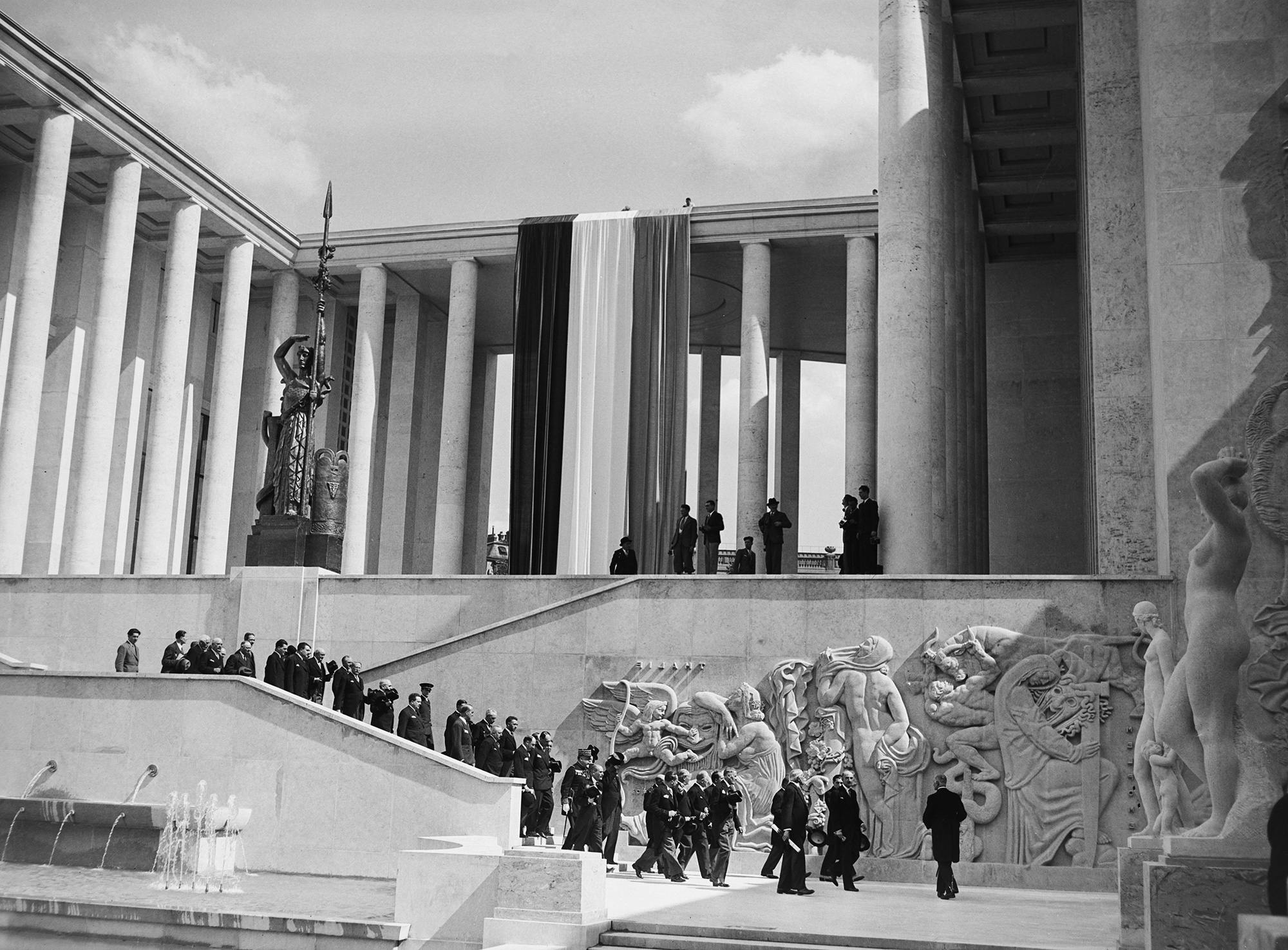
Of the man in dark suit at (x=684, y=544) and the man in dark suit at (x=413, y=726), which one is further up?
the man in dark suit at (x=684, y=544)

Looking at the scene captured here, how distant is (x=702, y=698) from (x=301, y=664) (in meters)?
5.83

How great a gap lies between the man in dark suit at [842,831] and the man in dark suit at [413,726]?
18.3 feet

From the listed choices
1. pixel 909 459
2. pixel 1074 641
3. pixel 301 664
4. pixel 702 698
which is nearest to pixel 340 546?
pixel 301 664

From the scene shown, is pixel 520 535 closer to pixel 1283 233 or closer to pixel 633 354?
pixel 633 354

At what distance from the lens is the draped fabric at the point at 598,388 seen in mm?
32250

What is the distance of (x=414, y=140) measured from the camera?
37.1m

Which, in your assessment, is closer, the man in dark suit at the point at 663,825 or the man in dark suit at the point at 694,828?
the man in dark suit at the point at 663,825

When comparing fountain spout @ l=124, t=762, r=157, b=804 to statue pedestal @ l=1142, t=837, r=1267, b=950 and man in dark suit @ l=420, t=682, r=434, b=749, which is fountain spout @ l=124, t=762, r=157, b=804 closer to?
man in dark suit @ l=420, t=682, r=434, b=749

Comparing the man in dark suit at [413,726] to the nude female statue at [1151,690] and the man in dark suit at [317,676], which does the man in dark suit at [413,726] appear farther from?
the nude female statue at [1151,690]

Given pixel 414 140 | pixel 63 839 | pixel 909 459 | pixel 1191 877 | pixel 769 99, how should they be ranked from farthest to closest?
pixel 769 99
pixel 414 140
pixel 909 459
pixel 63 839
pixel 1191 877

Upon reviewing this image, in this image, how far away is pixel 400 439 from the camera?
37.8 m

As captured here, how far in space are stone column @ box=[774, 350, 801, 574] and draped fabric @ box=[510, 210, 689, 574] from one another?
8553mm

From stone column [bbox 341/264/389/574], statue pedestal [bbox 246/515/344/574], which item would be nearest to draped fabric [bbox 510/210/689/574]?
stone column [bbox 341/264/389/574]

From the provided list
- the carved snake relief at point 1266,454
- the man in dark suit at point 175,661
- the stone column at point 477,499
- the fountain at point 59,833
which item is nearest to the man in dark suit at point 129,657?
the man in dark suit at point 175,661
